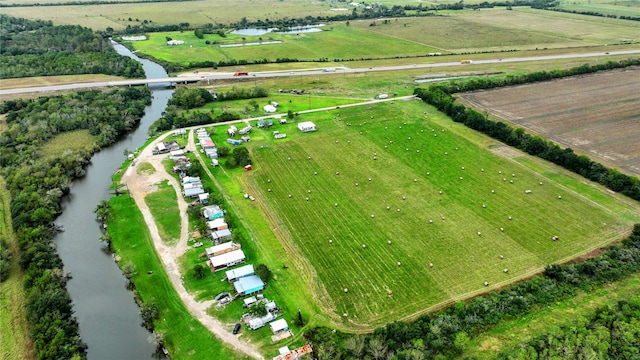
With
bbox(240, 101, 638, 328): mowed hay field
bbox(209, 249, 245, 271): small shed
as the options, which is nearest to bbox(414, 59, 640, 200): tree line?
bbox(240, 101, 638, 328): mowed hay field

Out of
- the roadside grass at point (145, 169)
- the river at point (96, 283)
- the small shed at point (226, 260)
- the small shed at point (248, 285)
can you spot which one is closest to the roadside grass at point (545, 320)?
the small shed at point (248, 285)

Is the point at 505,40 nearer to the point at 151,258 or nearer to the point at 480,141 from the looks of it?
the point at 480,141

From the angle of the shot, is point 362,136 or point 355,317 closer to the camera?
point 355,317

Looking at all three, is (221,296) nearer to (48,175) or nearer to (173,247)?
(173,247)

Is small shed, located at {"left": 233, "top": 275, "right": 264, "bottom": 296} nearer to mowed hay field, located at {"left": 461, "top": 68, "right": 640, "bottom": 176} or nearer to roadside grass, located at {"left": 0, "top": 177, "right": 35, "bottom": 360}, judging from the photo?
roadside grass, located at {"left": 0, "top": 177, "right": 35, "bottom": 360}

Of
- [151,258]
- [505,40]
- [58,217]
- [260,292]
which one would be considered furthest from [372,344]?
[505,40]

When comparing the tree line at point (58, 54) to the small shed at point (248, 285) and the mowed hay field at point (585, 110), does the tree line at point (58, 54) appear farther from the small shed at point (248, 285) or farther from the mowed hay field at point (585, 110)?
the mowed hay field at point (585, 110)

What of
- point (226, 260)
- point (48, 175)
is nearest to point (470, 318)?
point (226, 260)
